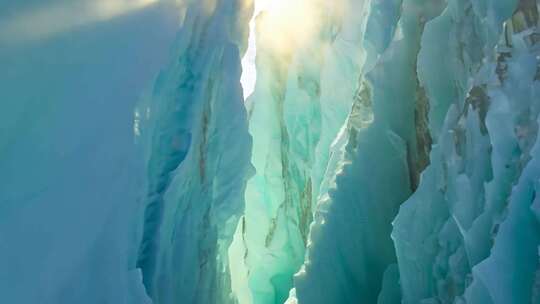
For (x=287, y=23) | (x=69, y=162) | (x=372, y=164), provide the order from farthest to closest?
(x=287, y=23)
(x=372, y=164)
(x=69, y=162)

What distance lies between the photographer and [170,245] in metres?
4.75

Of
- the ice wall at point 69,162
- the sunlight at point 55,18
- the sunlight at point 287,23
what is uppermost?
the sunlight at point 287,23

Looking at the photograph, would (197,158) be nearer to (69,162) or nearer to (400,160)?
(400,160)

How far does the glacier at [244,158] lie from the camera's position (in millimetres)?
2822

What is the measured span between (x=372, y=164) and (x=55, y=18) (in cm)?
381

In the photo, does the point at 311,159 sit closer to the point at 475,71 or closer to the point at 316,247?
the point at 316,247

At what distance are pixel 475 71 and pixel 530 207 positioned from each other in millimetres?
1329

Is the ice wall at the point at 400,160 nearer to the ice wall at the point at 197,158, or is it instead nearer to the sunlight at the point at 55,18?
the ice wall at the point at 197,158

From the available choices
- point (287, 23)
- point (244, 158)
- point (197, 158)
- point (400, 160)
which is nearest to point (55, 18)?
point (197, 158)

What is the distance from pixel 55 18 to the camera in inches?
116

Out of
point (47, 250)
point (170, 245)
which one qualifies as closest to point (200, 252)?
point (170, 245)

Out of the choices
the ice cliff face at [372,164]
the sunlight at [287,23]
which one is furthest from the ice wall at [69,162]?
the sunlight at [287,23]

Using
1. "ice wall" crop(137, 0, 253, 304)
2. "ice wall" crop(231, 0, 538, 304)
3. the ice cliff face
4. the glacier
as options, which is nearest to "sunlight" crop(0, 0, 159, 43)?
the glacier

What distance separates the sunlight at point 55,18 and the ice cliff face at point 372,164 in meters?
0.85
